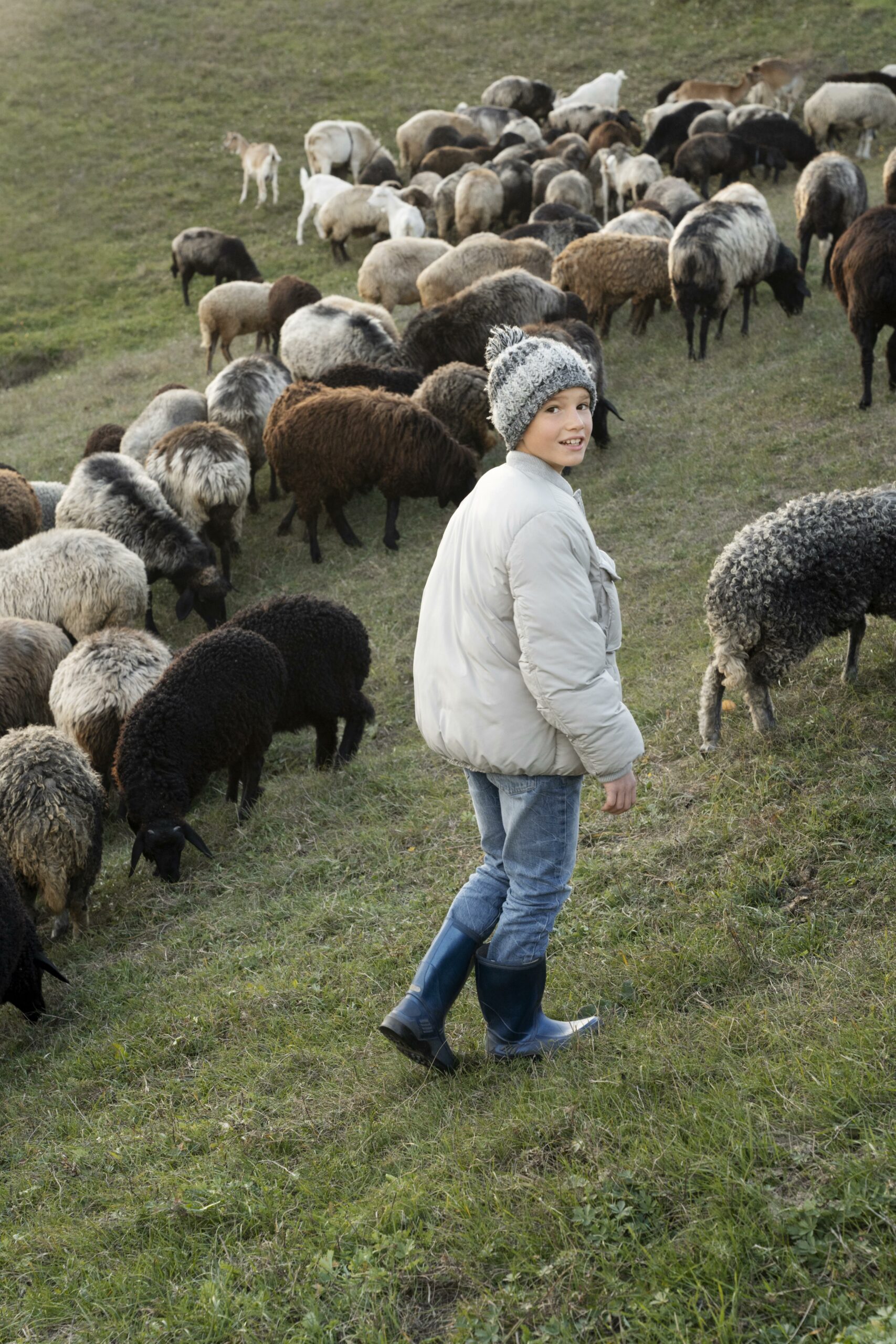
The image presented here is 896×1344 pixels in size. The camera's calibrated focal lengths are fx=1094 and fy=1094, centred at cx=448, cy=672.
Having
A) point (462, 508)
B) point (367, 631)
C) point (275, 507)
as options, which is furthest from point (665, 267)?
point (462, 508)

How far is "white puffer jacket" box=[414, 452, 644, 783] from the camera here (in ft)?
8.72

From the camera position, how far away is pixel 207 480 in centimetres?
968

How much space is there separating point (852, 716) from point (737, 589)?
751 millimetres

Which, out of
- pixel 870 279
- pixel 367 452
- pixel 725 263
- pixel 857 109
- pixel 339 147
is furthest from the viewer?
pixel 339 147

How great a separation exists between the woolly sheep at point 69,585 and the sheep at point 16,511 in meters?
1.27

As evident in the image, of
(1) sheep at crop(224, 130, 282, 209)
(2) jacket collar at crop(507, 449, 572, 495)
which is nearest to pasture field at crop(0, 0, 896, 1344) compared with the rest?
(2) jacket collar at crop(507, 449, 572, 495)

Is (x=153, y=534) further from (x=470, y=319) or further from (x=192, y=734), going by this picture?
(x=470, y=319)

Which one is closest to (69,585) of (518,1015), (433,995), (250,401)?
(250,401)

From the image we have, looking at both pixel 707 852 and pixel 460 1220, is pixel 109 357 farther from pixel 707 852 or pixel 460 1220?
pixel 460 1220

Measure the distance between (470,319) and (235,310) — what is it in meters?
4.50

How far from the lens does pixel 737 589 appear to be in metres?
4.87

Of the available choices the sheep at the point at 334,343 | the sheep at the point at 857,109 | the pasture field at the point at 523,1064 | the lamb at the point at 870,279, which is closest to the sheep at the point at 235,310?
the sheep at the point at 334,343

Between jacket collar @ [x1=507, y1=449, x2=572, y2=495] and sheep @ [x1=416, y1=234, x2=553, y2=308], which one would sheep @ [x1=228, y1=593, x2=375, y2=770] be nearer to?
jacket collar @ [x1=507, y1=449, x2=572, y2=495]

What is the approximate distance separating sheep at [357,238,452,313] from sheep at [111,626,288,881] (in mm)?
10107
